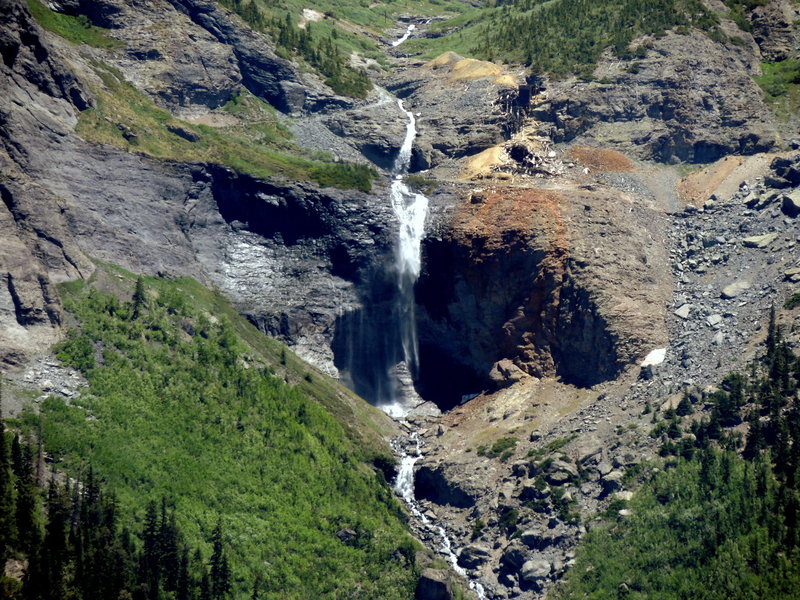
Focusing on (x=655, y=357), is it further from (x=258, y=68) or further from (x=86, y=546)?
(x=258, y=68)

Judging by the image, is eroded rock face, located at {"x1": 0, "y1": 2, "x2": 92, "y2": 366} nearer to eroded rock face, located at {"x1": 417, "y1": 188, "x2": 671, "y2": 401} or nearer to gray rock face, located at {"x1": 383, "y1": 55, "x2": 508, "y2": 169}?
eroded rock face, located at {"x1": 417, "y1": 188, "x2": 671, "y2": 401}

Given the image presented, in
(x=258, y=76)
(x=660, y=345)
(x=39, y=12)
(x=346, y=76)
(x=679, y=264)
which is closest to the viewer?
(x=660, y=345)

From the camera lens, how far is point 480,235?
11625cm

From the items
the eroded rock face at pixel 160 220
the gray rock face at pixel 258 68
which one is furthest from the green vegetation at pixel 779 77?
the gray rock face at pixel 258 68

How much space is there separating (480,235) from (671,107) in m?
31.4

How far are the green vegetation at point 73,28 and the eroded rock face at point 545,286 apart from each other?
44.0 metres

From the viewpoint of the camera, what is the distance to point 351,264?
118 m

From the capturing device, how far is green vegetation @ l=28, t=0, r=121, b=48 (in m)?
129

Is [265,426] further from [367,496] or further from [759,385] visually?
[759,385]

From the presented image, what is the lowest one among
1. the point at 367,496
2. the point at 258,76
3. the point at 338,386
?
the point at 367,496

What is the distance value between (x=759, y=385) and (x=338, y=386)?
38.0 meters

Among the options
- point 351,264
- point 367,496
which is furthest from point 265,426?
point 351,264

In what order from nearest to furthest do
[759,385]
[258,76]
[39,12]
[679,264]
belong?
[759,385] → [679,264] → [39,12] → [258,76]

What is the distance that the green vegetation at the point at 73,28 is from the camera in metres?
129
